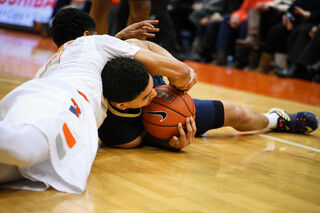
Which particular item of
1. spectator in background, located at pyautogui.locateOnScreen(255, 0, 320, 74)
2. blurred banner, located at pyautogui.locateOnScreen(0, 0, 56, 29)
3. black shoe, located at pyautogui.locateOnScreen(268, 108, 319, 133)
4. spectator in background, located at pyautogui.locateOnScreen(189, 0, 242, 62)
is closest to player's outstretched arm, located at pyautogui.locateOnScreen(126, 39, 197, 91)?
black shoe, located at pyautogui.locateOnScreen(268, 108, 319, 133)

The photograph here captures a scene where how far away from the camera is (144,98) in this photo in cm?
199

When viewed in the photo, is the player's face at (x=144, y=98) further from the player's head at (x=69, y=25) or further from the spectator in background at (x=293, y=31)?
the spectator in background at (x=293, y=31)

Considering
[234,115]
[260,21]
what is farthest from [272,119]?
[260,21]

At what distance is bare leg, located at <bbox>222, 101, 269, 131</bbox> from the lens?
256cm

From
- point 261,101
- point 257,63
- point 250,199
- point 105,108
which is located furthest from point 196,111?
point 257,63

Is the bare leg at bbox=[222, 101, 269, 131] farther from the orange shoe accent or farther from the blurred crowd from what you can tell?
the blurred crowd

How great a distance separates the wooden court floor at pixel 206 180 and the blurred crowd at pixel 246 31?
309 centimetres

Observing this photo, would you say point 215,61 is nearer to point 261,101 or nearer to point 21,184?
point 261,101

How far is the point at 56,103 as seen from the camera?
1540mm

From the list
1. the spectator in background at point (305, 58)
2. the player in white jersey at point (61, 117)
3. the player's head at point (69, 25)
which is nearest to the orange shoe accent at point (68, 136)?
the player in white jersey at point (61, 117)

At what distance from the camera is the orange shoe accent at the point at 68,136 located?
1.52m

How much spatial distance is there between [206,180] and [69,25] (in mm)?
1290

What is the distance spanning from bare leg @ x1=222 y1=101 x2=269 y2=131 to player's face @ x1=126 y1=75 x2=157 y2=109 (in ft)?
2.36

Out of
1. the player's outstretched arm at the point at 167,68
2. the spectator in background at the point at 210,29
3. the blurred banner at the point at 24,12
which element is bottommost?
the blurred banner at the point at 24,12
